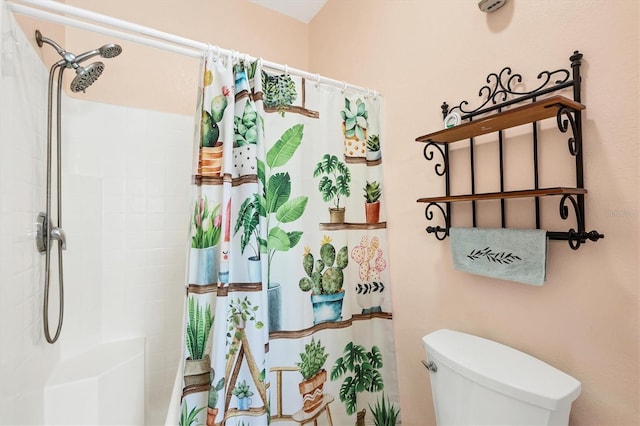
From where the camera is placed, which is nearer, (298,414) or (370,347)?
(298,414)

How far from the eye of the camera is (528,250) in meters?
0.83

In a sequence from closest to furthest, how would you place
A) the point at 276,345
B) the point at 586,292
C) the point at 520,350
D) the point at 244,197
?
the point at 586,292, the point at 520,350, the point at 244,197, the point at 276,345

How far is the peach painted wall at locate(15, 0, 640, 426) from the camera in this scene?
0.74 meters

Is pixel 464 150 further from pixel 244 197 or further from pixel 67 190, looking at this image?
pixel 67 190

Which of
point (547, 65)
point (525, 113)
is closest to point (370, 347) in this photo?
point (525, 113)

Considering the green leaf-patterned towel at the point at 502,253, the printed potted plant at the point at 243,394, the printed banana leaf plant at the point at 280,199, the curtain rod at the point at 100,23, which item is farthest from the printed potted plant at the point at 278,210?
the green leaf-patterned towel at the point at 502,253

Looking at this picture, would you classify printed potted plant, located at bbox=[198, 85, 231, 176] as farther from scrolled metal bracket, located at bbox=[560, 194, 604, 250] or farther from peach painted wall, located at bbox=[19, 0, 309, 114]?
scrolled metal bracket, located at bbox=[560, 194, 604, 250]

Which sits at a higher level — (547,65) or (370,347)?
(547,65)

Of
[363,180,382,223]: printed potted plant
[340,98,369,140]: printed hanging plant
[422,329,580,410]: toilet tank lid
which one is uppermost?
[340,98,369,140]: printed hanging plant

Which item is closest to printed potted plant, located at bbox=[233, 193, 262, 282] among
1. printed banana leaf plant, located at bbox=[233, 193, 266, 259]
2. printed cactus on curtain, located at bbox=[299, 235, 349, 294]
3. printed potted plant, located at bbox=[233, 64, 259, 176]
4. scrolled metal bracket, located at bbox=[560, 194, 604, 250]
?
printed banana leaf plant, located at bbox=[233, 193, 266, 259]

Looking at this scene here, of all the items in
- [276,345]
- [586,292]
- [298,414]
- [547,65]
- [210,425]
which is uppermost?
[547,65]

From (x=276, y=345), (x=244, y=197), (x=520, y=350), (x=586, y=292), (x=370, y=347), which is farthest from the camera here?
(x=370, y=347)

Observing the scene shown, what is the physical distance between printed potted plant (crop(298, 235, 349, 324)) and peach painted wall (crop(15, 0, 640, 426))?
0.27m

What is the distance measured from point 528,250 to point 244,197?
0.88 meters
